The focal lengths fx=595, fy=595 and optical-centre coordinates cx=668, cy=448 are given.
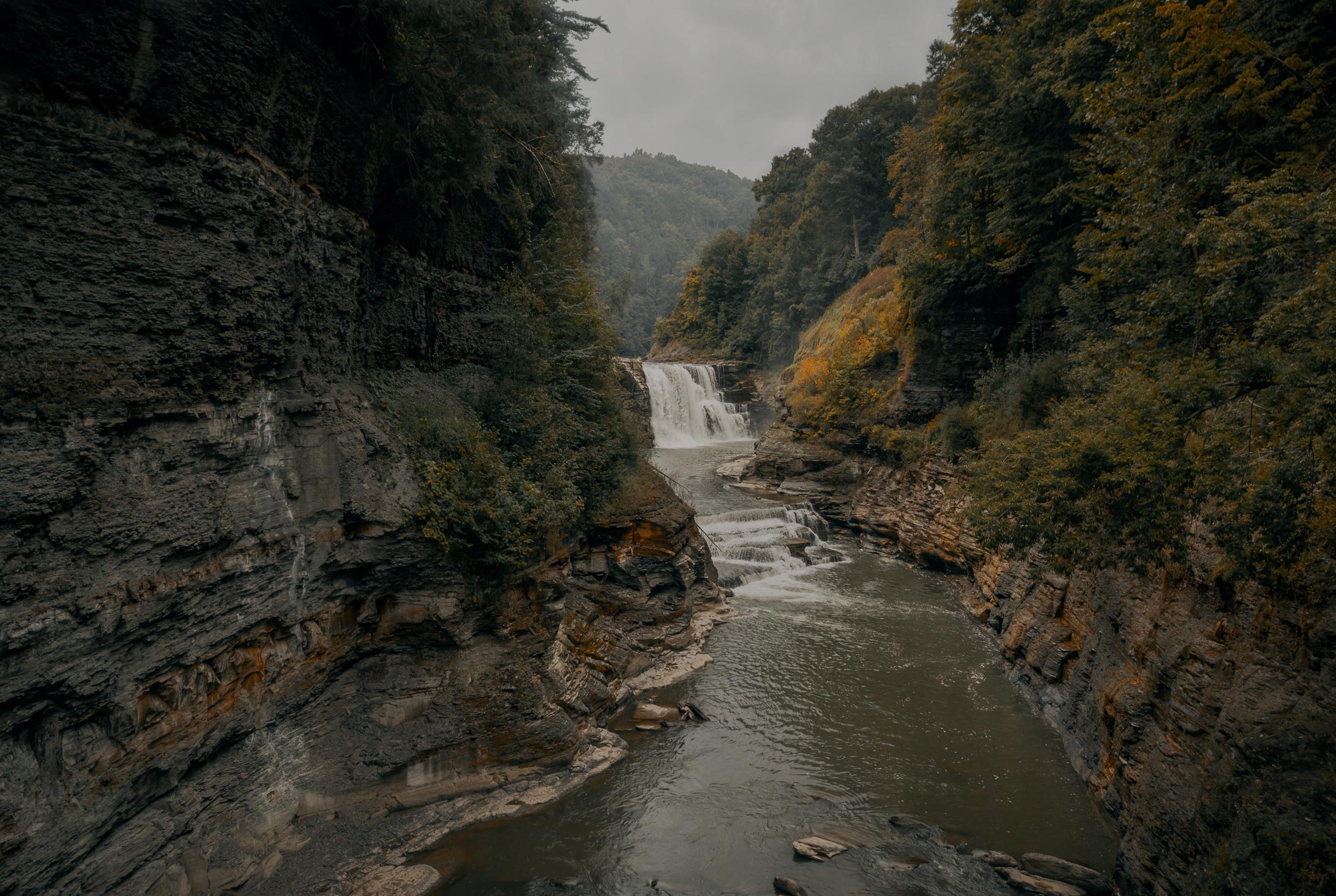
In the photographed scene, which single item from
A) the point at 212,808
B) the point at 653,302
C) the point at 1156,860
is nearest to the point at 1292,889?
the point at 1156,860

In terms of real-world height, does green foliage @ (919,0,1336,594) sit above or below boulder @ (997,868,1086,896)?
above

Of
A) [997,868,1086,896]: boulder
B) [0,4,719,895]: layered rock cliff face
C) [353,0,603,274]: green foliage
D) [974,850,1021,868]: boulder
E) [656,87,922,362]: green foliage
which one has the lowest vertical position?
[974,850,1021,868]: boulder

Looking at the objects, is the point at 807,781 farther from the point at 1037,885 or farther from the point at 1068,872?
the point at 1068,872

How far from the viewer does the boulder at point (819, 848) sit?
795cm

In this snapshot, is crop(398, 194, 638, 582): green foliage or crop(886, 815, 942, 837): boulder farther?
crop(398, 194, 638, 582): green foliage

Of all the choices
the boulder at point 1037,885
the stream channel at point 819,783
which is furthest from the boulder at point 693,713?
the boulder at point 1037,885

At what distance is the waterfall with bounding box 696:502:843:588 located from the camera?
63.7 feet

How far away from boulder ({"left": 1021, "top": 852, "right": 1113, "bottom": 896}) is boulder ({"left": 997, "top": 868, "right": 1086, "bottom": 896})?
0.07 metres

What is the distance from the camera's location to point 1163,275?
9.28 meters

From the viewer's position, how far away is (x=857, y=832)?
27.7 feet

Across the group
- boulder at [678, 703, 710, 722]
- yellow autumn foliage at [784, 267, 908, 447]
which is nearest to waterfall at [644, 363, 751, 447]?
yellow autumn foliage at [784, 267, 908, 447]

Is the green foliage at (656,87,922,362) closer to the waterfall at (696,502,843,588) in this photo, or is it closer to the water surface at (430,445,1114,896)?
the waterfall at (696,502,843,588)

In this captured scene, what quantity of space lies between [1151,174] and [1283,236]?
3.89 metres

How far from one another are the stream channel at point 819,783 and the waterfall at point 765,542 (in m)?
3.08
